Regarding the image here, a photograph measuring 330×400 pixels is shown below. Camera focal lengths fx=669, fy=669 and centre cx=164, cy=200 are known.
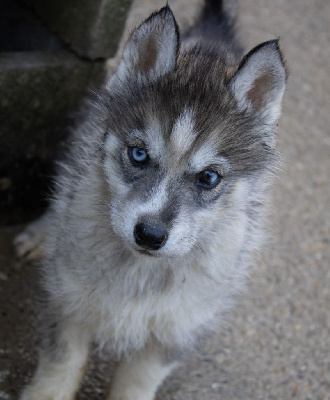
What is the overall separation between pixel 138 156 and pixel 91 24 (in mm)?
1424

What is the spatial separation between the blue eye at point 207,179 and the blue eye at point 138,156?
228 millimetres

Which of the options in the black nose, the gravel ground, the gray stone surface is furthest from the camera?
the gray stone surface

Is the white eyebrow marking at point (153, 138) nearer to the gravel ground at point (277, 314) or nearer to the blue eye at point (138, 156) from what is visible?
the blue eye at point (138, 156)

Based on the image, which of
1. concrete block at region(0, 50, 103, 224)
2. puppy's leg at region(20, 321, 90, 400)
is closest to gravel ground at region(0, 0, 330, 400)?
puppy's leg at region(20, 321, 90, 400)

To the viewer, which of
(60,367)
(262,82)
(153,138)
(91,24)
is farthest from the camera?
(91,24)

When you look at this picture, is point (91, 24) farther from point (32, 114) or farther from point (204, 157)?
point (204, 157)

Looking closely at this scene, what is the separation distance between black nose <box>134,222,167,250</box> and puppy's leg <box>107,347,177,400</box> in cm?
83

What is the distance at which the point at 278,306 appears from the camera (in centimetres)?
420

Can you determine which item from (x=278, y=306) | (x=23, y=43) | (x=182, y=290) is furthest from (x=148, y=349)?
(x=23, y=43)

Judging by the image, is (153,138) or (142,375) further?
(142,375)

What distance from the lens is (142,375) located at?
318 centimetres

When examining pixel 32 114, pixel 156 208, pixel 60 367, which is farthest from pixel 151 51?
pixel 60 367

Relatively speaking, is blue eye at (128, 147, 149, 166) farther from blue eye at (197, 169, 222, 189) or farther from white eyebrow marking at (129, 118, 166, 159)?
blue eye at (197, 169, 222, 189)

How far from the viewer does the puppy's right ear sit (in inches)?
106
